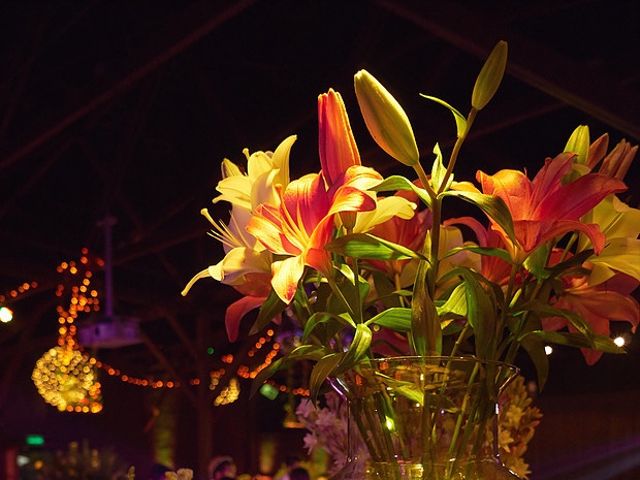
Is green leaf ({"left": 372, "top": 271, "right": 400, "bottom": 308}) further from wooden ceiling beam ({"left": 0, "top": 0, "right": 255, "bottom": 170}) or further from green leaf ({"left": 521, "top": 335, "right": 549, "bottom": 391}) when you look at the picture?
wooden ceiling beam ({"left": 0, "top": 0, "right": 255, "bottom": 170})

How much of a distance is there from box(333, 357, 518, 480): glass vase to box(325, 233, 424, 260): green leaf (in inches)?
3.7

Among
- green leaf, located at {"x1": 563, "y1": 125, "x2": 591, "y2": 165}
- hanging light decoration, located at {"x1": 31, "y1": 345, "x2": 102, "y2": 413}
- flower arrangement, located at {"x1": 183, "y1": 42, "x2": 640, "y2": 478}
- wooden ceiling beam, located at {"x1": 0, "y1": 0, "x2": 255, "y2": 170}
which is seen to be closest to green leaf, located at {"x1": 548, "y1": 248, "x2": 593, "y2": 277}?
flower arrangement, located at {"x1": 183, "y1": 42, "x2": 640, "y2": 478}

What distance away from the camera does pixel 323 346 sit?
0.89 m

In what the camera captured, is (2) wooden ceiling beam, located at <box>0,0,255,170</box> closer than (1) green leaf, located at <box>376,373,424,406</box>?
No

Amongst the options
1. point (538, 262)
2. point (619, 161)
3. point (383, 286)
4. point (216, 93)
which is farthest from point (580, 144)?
point (216, 93)

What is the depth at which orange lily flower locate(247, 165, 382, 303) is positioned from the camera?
0.82 metres

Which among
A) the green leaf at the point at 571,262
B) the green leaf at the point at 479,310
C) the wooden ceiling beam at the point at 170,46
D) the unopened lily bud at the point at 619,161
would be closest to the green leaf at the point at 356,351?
the green leaf at the point at 479,310

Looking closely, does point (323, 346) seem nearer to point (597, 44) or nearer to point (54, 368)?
point (597, 44)

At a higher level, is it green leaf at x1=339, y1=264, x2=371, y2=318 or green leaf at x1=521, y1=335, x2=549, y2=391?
green leaf at x1=339, y1=264, x2=371, y2=318

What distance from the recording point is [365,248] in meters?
0.82

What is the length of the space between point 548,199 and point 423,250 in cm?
14

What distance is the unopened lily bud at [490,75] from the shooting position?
84 centimetres

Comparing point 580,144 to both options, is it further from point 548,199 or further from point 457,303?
point 457,303

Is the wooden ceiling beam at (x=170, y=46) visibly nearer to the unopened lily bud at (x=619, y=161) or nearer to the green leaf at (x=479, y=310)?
the unopened lily bud at (x=619, y=161)
